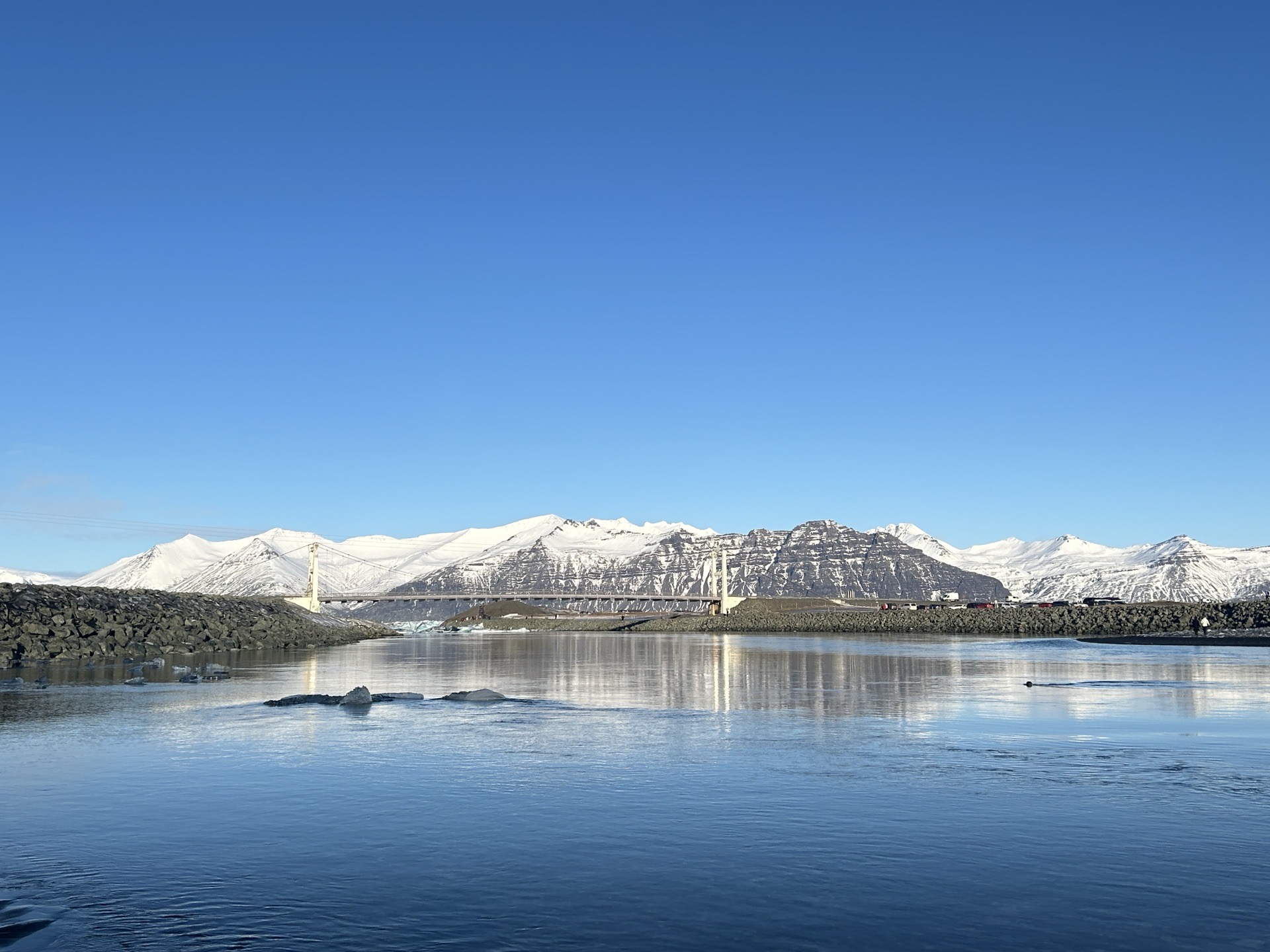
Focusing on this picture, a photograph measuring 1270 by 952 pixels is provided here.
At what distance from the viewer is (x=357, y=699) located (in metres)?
33.3

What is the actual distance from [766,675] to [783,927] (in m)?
37.8

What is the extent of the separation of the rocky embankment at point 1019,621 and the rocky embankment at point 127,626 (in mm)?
71854

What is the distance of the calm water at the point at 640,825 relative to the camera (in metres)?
11.1

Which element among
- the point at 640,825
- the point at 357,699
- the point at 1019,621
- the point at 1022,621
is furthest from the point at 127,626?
the point at 1019,621

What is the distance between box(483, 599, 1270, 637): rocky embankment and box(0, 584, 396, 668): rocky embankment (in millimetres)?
71854

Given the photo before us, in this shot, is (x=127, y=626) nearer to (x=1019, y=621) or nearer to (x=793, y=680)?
(x=793, y=680)

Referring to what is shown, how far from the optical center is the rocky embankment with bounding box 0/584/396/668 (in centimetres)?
5512

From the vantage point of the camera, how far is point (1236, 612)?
108 metres

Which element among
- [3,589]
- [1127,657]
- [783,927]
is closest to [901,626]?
[1127,657]

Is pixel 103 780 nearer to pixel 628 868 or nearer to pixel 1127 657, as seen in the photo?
pixel 628 868

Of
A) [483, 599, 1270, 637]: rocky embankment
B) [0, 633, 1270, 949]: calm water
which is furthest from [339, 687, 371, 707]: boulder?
[483, 599, 1270, 637]: rocky embankment

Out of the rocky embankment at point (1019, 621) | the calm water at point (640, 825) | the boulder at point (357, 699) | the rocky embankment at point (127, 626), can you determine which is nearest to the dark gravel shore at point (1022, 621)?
the rocky embankment at point (1019, 621)

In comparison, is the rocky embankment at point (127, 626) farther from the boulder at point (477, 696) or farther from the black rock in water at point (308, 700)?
the boulder at point (477, 696)

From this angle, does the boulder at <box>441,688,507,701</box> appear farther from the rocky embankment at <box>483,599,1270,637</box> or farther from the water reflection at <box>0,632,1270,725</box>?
the rocky embankment at <box>483,599,1270,637</box>
